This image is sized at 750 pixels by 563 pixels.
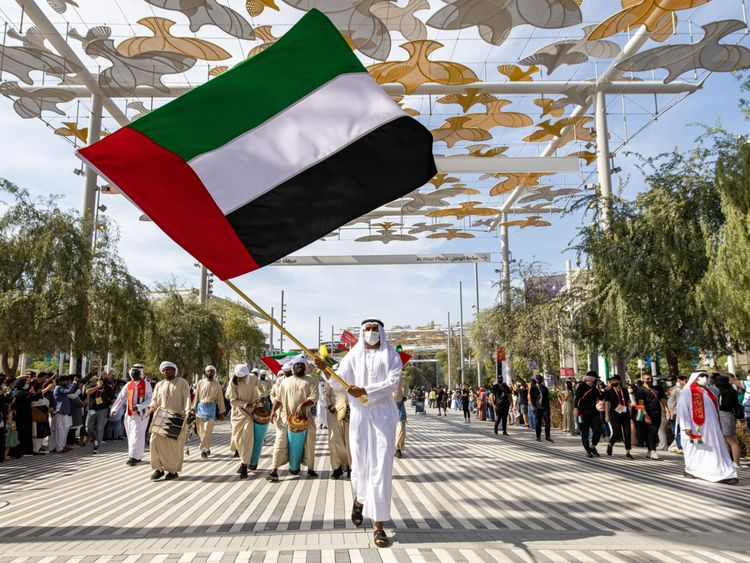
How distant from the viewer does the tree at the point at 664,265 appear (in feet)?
46.7

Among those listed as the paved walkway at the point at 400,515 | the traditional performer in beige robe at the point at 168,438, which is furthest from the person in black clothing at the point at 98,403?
the traditional performer in beige robe at the point at 168,438

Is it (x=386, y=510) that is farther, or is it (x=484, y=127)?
(x=484, y=127)

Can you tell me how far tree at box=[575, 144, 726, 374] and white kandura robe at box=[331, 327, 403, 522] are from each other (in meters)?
9.33

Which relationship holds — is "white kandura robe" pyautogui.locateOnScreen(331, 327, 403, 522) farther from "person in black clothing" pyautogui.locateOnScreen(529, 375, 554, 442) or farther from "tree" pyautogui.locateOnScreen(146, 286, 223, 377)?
"tree" pyautogui.locateOnScreen(146, 286, 223, 377)

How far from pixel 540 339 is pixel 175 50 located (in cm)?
1590

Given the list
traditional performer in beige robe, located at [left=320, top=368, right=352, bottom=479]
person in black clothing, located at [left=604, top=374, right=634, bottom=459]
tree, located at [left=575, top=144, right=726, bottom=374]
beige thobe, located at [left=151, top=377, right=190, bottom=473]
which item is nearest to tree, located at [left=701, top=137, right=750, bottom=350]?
tree, located at [left=575, top=144, right=726, bottom=374]

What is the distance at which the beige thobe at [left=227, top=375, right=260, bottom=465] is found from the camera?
420 inches

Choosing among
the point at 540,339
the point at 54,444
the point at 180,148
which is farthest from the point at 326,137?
the point at 540,339

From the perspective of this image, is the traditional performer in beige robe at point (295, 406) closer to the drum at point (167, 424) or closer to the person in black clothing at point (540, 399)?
the drum at point (167, 424)

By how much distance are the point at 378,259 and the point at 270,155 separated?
95.7 feet

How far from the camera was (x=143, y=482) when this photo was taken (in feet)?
33.6

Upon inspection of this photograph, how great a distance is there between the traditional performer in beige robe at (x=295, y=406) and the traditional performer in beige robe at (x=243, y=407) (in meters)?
0.49

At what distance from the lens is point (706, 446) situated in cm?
1045

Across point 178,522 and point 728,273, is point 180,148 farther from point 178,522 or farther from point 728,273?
point 728,273
